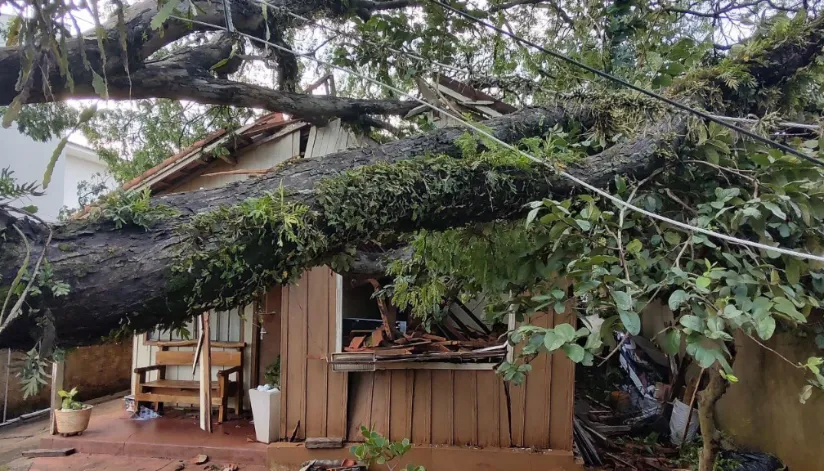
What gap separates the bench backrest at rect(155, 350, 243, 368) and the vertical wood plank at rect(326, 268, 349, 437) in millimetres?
2003

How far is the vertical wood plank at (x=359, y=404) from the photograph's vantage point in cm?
504

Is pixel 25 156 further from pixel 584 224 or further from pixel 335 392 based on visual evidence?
pixel 584 224

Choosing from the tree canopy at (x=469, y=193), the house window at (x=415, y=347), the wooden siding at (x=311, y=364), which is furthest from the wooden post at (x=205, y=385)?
the tree canopy at (x=469, y=193)

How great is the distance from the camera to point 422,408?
495cm

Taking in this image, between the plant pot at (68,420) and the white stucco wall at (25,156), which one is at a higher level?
the white stucco wall at (25,156)

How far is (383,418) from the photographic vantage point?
5.00 m

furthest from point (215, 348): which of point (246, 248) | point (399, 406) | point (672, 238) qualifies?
point (672, 238)

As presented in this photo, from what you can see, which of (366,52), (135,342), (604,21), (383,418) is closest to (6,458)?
(135,342)

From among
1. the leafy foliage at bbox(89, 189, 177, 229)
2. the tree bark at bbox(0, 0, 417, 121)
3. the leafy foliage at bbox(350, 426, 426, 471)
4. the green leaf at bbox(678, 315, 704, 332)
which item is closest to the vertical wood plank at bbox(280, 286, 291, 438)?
the leafy foliage at bbox(350, 426, 426, 471)

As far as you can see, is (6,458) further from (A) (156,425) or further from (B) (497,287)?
(B) (497,287)

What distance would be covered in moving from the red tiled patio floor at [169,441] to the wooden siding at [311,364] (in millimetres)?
563

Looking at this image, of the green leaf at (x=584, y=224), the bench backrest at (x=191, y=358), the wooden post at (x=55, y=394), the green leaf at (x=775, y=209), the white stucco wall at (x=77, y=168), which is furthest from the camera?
the white stucco wall at (x=77, y=168)

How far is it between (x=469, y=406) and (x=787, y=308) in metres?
3.32

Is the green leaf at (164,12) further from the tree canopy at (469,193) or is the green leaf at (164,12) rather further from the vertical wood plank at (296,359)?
the vertical wood plank at (296,359)
